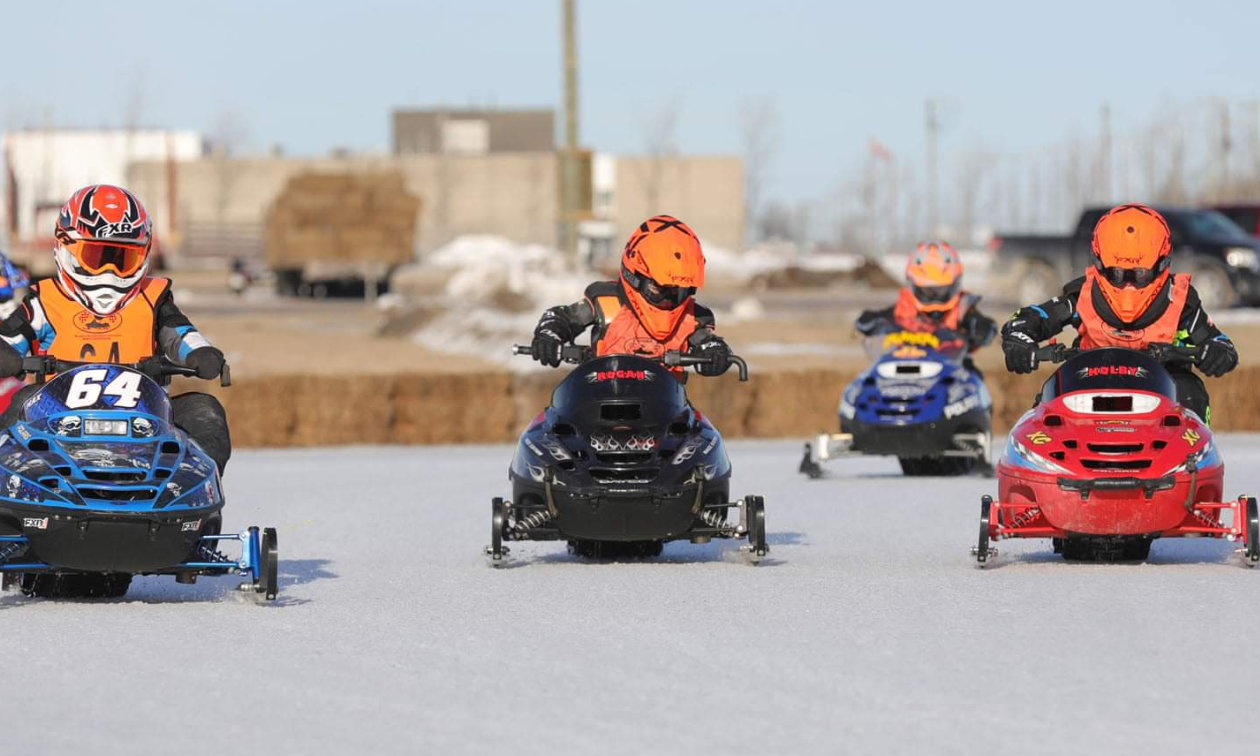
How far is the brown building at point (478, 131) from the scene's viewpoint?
448 ft

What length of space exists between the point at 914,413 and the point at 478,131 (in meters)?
120

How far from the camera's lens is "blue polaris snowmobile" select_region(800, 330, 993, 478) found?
58.5ft

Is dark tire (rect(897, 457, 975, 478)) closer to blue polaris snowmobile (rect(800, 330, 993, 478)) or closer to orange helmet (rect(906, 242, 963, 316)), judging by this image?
blue polaris snowmobile (rect(800, 330, 993, 478))

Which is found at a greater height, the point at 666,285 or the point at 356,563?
the point at 666,285

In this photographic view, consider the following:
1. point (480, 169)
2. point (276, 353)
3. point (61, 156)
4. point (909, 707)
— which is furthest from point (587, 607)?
point (61, 156)

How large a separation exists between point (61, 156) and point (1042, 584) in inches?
5046

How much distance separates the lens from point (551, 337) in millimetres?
12789

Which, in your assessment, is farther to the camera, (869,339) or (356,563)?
(869,339)

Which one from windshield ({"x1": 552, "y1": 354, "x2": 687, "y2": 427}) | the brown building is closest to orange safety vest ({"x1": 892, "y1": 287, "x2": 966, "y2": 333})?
windshield ({"x1": 552, "y1": 354, "x2": 687, "y2": 427})

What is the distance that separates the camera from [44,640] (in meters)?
9.33

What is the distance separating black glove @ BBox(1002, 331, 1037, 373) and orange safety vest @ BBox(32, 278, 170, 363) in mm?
4266

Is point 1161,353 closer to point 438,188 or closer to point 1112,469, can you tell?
point 1112,469

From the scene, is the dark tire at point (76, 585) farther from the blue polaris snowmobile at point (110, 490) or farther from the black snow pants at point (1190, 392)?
the black snow pants at point (1190, 392)

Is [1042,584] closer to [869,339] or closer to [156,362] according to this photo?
[156,362]
